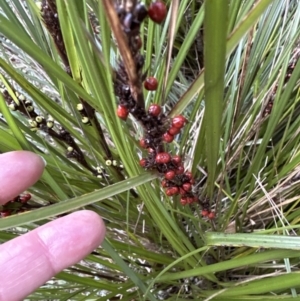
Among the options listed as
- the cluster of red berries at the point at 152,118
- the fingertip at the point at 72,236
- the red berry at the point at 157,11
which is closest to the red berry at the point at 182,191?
the cluster of red berries at the point at 152,118

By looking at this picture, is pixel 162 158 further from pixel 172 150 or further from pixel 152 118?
pixel 172 150

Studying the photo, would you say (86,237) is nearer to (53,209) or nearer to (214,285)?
(53,209)

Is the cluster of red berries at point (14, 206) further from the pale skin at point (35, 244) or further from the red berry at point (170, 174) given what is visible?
the red berry at point (170, 174)

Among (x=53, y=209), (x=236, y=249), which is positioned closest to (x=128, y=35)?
(x=53, y=209)

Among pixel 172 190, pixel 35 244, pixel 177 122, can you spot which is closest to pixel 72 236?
pixel 35 244

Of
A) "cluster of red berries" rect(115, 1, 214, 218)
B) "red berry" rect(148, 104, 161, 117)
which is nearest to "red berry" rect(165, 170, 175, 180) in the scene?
"cluster of red berries" rect(115, 1, 214, 218)

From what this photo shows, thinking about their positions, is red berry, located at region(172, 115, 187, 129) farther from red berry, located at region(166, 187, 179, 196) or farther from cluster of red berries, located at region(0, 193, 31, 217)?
cluster of red berries, located at region(0, 193, 31, 217)

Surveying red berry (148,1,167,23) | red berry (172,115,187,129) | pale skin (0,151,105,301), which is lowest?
pale skin (0,151,105,301)
